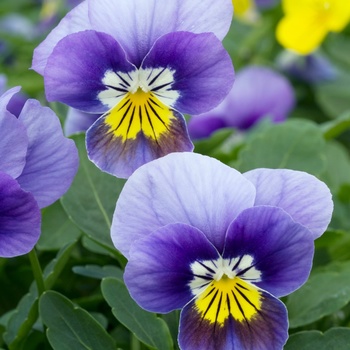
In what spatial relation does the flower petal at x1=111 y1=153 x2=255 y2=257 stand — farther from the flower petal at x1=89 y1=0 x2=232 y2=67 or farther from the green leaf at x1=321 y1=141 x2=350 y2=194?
the green leaf at x1=321 y1=141 x2=350 y2=194

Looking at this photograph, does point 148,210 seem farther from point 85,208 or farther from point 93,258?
point 93,258

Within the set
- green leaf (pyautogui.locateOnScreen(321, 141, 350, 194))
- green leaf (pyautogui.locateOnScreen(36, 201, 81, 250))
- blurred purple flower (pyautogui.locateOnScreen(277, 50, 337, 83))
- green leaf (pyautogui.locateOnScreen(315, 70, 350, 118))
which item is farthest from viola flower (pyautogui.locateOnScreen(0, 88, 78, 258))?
blurred purple flower (pyautogui.locateOnScreen(277, 50, 337, 83))

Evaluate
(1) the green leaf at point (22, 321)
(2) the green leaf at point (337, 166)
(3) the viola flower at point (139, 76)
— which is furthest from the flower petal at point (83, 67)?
(2) the green leaf at point (337, 166)

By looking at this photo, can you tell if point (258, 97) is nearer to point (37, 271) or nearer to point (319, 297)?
point (319, 297)

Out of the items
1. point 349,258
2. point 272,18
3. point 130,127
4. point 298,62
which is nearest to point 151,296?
point 130,127

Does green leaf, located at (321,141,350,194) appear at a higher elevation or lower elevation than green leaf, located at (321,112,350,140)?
higher

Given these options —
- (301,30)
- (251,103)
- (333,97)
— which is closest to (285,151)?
(251,103)
